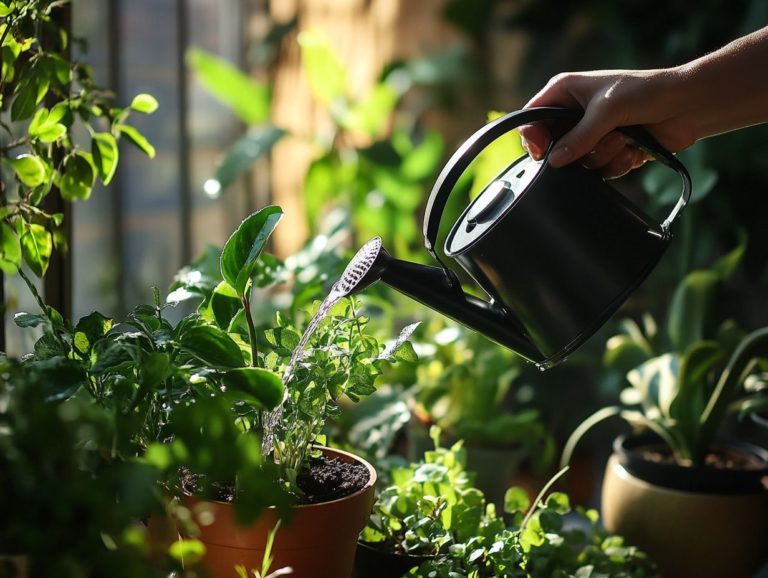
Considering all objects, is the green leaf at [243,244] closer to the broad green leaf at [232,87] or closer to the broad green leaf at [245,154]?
the broad green leaf at [245,154]

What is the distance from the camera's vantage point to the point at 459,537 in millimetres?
809

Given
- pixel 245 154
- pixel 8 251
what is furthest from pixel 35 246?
pixel 245 154

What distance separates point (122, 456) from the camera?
1.67 feet

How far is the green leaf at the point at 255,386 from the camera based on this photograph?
0.57 metres

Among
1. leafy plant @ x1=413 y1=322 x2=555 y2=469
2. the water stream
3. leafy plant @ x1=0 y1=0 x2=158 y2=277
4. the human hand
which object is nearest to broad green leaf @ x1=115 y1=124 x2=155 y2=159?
leafy plant @ x1=0 y1=0 x2=158 y2=277

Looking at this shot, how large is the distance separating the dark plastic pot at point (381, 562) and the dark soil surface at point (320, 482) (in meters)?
0.10

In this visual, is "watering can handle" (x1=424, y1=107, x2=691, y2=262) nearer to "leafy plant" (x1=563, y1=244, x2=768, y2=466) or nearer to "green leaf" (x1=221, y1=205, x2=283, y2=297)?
"green leaf" (x1=221, y1=205, x2=283, y2=297)

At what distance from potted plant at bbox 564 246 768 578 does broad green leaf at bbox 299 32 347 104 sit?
97cm

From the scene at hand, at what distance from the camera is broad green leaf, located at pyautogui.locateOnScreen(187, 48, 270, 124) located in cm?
183

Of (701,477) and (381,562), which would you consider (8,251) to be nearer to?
(381,562)

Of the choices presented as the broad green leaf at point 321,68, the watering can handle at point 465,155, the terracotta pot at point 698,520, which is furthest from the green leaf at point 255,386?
the broad green leaf at point 321,68

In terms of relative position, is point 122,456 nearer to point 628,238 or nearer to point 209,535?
point 209,535

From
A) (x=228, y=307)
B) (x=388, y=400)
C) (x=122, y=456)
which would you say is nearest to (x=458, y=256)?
(x=228, y=307)

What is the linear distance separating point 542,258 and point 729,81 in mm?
259
